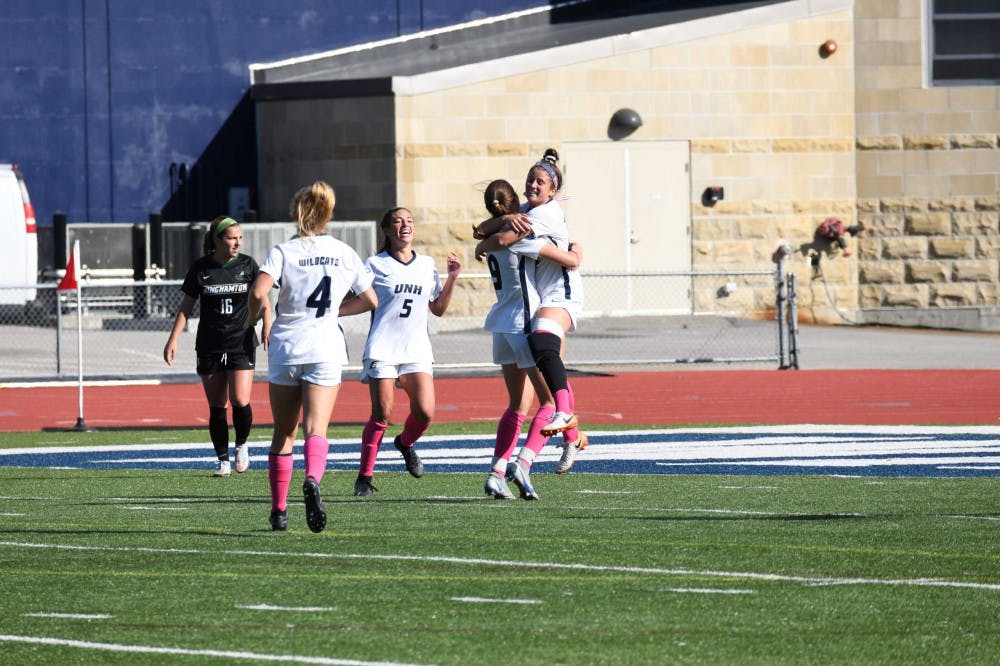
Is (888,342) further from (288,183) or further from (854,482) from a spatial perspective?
(854,482)

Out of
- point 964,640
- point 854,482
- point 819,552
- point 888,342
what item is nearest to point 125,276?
point 888,342

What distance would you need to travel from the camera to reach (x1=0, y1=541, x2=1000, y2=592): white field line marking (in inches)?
314

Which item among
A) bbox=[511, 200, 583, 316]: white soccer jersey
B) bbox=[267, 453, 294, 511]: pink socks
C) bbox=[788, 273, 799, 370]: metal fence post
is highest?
bbox=[511, 200, 583, 316]: white soccer jersey

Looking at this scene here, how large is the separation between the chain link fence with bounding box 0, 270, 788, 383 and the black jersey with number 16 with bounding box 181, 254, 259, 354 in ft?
31.1

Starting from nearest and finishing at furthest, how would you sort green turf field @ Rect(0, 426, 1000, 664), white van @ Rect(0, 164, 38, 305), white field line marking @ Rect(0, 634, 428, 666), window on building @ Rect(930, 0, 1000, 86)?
1. white field line marking @ Rect(0, 634, 428, 666)
2. green turf field @ Rect(0, 426, 1000, 664)
3. white van @ Rect(0, 164, 38, 305)
4. window on building @ Rect(930, 0, 1000, 86)

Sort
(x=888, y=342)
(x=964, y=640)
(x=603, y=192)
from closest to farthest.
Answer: (x=964, y=640), (x=888, y=342), (x=603, y=192)

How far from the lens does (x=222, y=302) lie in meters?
14.3

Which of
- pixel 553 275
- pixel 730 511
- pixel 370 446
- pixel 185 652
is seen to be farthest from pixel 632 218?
pixel 185 652

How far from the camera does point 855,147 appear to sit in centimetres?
3138

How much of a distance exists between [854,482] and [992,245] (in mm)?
19940

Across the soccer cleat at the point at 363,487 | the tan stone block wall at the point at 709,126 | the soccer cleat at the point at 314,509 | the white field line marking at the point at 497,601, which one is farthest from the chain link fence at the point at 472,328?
the white field line marking at the point at 497,601

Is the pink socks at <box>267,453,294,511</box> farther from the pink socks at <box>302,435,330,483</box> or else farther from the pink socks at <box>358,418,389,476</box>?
the pink socks at <box>358,418,389,476</box>

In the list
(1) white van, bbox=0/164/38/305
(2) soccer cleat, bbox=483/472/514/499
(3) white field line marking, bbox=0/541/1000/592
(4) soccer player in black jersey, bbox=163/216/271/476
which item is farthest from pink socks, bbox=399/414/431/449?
(1) white van, bbox=0/164/38/305

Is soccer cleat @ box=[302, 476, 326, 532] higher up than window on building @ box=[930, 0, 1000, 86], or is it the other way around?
window on building @ box=[930, 0, 1000, 86]
